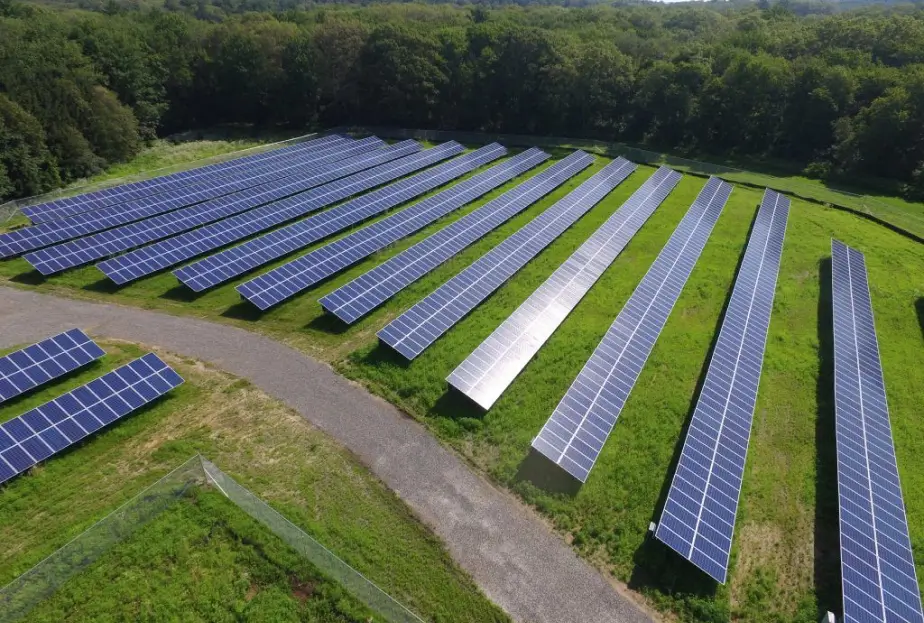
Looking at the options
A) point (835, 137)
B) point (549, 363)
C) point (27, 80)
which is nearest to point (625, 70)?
point (835, 137)

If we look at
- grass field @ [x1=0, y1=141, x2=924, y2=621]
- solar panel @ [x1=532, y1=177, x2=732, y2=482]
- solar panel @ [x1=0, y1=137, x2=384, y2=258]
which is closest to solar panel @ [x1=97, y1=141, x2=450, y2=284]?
grass field @ [x1=0, y1=141, x2=924, y2=621]

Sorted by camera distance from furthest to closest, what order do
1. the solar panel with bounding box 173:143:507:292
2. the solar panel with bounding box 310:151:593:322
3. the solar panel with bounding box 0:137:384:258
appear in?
1. the solar panel with bounding box 0:137:384:258
2. the solar panel with bounding box 173:143:507:292
3. the solar panel with bounding box 310:151:593:322

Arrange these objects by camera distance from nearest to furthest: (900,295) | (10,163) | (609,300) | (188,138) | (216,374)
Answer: (216,374) < (609,300) < (900,295) < (10,163) < (188,138)

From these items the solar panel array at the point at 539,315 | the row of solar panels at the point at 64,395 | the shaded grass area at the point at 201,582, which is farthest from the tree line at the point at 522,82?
the shaded grass area at the point at 201,582

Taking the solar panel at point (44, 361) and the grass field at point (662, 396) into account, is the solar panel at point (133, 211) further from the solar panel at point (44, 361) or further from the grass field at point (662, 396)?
the solar panel at point (44, 361)

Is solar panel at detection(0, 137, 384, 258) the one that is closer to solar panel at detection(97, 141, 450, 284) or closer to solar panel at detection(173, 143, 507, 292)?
solar panel at detection(97, 141, 450, 284)

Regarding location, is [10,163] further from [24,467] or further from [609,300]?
→ [609,300]

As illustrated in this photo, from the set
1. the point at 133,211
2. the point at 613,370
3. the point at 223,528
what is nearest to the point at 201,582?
the point at 223,528
